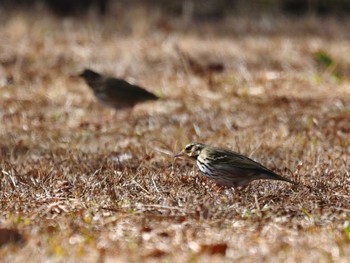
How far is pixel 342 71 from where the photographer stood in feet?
42.9

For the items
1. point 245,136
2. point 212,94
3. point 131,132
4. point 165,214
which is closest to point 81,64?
point 212,94

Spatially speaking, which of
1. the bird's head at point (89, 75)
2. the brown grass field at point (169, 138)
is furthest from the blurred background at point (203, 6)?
the bird's head at point (89, 75)

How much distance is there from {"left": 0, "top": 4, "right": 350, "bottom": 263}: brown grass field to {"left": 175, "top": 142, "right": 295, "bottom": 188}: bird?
0.34 feet

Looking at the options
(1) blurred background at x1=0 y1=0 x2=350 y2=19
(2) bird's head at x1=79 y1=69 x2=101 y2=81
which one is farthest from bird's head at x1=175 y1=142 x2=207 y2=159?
(1) blurred background at x1=0 y1=0 x2=350 y2=19

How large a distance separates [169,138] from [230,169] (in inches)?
104

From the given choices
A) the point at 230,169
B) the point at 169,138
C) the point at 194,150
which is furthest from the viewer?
the point at 169,138

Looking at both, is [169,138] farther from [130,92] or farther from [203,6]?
[203,6]

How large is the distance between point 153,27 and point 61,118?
711 centimetres

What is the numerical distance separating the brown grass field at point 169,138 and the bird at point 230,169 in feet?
0.34

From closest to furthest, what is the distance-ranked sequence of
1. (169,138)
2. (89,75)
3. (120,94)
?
(169,138) → (120,94) → (89,75)

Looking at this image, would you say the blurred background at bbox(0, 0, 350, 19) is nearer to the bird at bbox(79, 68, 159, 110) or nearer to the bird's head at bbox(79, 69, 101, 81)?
the bird's head at bbox(79, 69, 101, 81)

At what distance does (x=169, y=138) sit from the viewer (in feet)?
28.0

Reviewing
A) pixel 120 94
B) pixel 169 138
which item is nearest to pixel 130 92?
pixel 120 94

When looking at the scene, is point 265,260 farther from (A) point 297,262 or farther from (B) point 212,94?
(B) point 212,94
